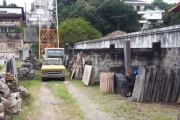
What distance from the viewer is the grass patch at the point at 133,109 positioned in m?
10.6

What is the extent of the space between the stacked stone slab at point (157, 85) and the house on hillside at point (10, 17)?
65.0 metres

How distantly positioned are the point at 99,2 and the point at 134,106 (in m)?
55.3

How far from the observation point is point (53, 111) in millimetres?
11586

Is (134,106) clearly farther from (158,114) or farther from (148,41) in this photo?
(148,41)

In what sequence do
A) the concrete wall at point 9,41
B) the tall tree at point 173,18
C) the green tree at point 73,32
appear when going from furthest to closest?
the concrete wall at point 9,41 → the tall tree at point 173,18 → the green tree at point 73,32

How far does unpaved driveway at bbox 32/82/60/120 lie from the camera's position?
1071 cm

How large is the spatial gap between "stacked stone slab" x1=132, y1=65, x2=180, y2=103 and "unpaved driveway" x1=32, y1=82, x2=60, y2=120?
3.92 meters

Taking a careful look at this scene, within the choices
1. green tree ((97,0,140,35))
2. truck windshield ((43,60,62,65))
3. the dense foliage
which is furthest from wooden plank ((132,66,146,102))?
green tree ((97,0,140,35))

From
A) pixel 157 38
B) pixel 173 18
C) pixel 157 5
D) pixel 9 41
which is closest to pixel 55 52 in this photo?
pixel 157 38

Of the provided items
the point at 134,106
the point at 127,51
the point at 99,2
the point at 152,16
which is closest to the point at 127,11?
the point at 99,2

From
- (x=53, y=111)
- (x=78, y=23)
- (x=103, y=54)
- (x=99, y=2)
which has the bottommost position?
(x=53, y=111)

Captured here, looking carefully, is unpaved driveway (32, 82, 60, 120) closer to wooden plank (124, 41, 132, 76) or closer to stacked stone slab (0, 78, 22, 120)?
stacked stone slab (0, 78, 22, 120)

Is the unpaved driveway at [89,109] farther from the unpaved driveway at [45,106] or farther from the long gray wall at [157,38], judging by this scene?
the long gray wall at [157,38]

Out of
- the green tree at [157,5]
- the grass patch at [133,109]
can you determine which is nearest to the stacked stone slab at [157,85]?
the grass patch at [133,109]
